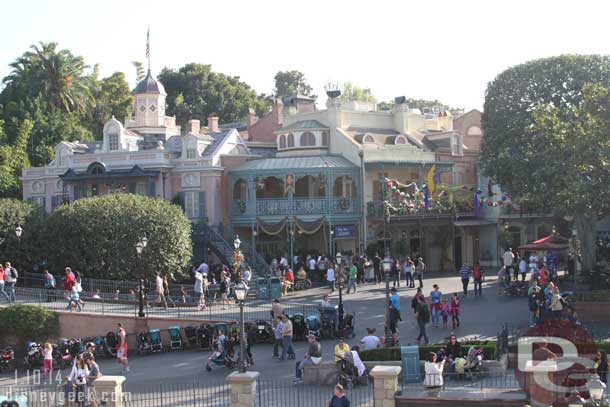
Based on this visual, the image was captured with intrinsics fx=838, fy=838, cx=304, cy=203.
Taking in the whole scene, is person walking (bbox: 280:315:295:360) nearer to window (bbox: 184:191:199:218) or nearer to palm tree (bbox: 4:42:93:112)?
window (bbox: 184:191:199:218)

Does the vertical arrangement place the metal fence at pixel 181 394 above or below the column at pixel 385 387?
below

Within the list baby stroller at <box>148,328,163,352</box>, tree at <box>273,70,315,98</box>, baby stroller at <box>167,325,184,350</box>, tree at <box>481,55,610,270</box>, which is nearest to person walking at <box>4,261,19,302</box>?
baby stroller at <box>148,328,163,352</box>

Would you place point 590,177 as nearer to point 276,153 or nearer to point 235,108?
point 276,153

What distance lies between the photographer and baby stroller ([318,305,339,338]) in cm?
2731

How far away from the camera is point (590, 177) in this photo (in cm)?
3138

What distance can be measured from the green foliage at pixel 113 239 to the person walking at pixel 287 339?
1286 centimetres

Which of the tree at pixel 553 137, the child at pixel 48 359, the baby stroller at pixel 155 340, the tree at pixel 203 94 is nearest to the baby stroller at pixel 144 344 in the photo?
the baby stroller at pixel 155 340

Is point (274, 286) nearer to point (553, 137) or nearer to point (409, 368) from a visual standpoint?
point (553, 137)

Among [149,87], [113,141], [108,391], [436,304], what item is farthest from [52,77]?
[108,391]

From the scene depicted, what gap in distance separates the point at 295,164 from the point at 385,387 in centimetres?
2634

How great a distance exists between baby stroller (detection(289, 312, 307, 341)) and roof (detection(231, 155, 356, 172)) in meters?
17.3

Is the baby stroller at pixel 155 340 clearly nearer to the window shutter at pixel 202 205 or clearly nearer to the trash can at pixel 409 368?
the trash can at pixel 409 368

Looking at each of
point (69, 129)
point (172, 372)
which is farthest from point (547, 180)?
point (69, 129)

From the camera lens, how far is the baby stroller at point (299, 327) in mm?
27328
